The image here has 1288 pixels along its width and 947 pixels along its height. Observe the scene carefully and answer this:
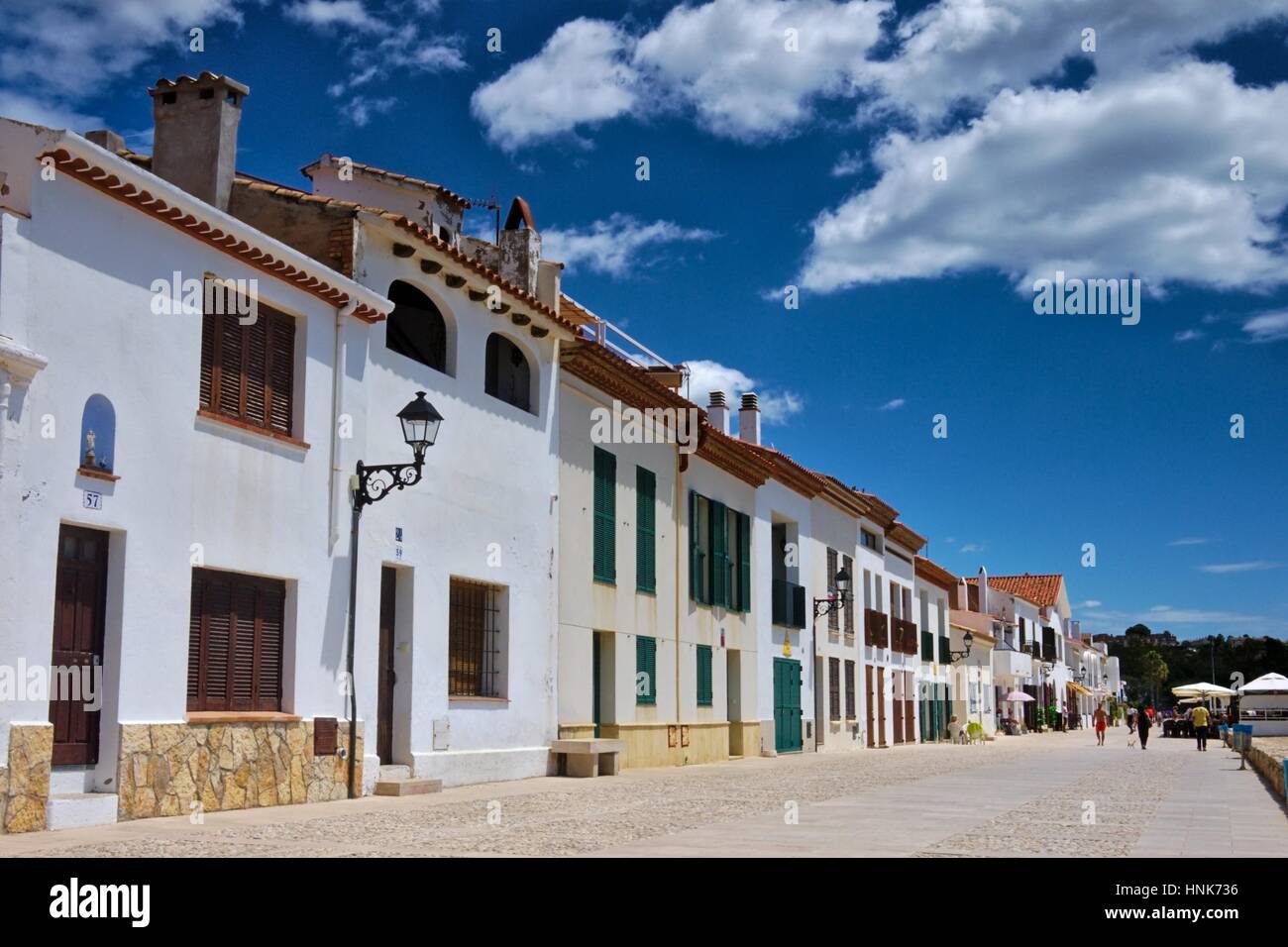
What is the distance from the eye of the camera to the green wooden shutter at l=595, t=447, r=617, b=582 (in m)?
21.0

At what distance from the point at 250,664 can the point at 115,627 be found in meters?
1.98

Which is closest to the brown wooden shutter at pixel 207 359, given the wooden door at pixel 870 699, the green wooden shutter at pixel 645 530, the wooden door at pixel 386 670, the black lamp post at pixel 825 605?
the wooden door at pixel 386 670

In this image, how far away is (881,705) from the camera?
40000 millimetres

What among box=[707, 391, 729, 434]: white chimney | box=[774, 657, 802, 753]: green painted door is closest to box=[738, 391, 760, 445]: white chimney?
box=[707, 391, 729, 434]: white chimney

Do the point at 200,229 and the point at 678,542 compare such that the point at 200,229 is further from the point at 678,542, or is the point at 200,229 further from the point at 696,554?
the point at 696,554

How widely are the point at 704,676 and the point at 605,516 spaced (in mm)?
5696

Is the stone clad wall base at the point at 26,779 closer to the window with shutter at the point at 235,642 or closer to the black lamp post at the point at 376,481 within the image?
the window with shutter at the point at 235,642

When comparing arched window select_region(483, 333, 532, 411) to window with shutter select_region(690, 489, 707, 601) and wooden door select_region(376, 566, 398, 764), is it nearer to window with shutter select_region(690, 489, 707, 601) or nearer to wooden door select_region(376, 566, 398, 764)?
wooden door select_region(376, 566, 398, 764)

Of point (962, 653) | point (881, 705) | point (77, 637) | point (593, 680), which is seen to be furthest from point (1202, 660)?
point (77, 637)

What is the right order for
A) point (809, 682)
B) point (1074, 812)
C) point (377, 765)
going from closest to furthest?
point (1074, 812) → point (377, 765) → point (809, 682)

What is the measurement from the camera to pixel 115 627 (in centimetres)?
1164

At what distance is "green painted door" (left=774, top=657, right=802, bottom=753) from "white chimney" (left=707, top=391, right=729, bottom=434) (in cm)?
600
